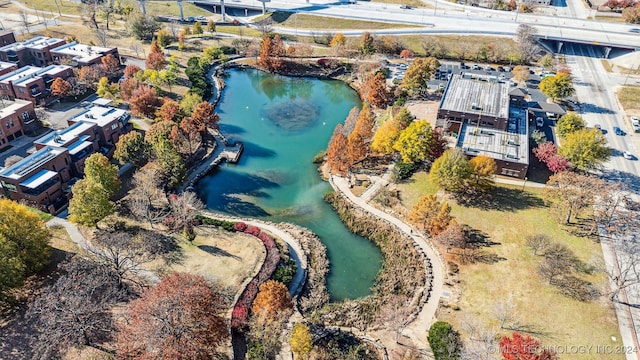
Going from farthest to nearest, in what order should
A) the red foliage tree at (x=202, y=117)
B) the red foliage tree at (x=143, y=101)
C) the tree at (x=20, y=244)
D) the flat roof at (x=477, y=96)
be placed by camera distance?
1. the red foliage tree at (x=143, y=101)
2. the red foliage tree at (x=202, y=117)
3. the flat roof at (x=477, y=96)
4. the tree at (x=20, y=244)

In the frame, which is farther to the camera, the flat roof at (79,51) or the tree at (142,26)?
the tree at (142,26)

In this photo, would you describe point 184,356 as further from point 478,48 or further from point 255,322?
point 478,48

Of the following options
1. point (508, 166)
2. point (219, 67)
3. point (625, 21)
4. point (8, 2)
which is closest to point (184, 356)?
point (508, 166)

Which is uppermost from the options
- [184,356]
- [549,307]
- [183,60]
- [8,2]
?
[8,2]

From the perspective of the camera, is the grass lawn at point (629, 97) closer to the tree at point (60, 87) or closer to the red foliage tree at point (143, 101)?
the red foliage tree at point (143, 101)

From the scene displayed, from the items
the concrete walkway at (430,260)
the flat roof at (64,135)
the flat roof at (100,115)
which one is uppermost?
the flat roof at (100,115)

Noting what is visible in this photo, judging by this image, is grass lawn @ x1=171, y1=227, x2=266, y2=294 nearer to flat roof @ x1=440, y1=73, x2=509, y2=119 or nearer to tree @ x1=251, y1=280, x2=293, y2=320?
tree @ x1=251, y1=280, x2=293, y2=320

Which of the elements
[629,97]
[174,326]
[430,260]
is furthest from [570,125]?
[174,326]

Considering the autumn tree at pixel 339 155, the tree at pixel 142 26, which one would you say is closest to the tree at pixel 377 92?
the autumn tree at pixel 339 155
